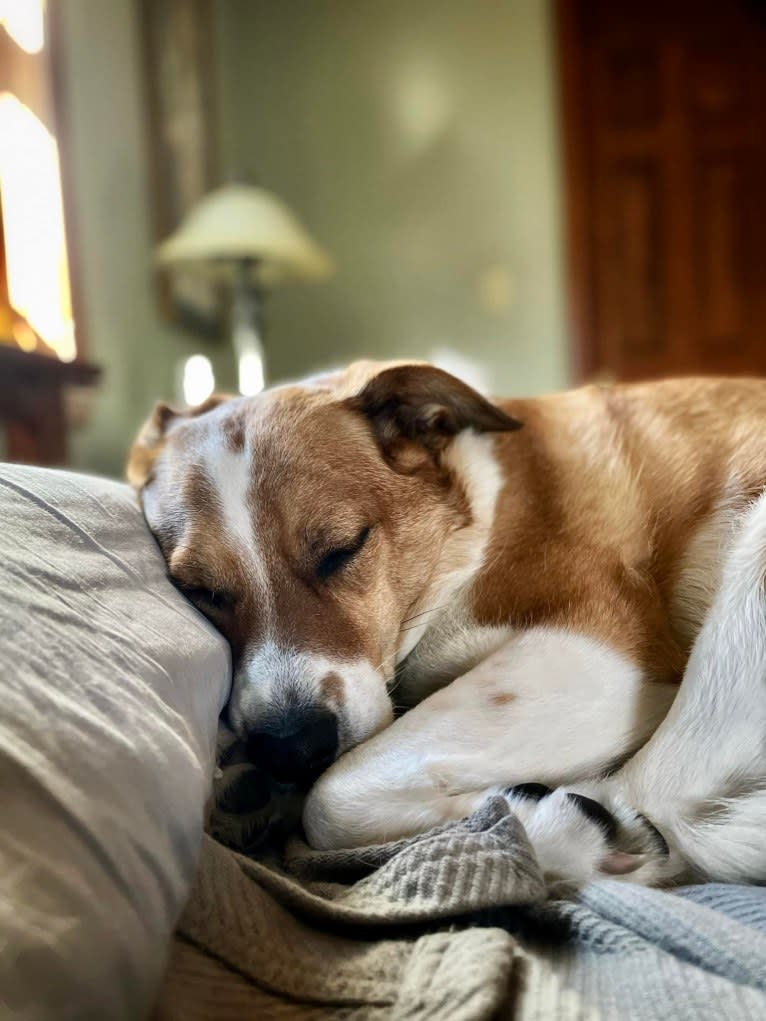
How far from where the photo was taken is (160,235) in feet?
11.5

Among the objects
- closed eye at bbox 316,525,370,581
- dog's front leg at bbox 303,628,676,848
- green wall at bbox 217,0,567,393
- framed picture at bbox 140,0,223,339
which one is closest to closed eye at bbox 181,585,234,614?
closed eye at bbox 316,525,370,581

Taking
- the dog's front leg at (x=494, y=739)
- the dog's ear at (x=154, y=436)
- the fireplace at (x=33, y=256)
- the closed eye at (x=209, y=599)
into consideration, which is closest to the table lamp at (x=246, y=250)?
the fireplace at (x=33, y=256)

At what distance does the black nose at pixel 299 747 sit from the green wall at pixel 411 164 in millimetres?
3429

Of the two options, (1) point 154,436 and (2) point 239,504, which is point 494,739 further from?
(1) point 154,436

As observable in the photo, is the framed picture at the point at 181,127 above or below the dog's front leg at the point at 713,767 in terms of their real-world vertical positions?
above

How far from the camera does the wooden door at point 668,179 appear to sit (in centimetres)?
411

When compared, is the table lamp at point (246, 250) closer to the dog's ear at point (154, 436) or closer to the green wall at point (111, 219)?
the green wall at point (111, 219)

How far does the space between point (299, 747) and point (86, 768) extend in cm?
40

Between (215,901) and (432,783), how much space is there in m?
0.31

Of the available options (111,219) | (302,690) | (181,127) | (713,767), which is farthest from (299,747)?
(181,127)

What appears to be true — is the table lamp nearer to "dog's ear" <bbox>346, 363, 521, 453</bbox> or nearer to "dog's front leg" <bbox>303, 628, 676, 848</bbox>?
"dog's ear" <bbox>346, 363, 521, 453</bbox>

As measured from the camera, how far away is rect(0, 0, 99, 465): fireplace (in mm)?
2164

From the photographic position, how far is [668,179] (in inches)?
163

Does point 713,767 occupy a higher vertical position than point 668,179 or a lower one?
lower
